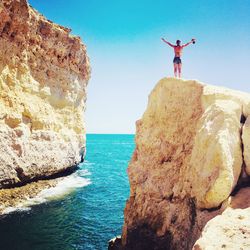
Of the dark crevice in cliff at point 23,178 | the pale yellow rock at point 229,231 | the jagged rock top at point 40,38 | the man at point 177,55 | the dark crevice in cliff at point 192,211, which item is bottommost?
the dark crevice in cliff at point 23,178

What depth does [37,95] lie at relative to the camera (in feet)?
112

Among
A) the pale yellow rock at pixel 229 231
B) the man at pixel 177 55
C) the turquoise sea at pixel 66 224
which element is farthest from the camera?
the turquoise sea at pixel 66 224

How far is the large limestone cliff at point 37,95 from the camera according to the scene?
88.5 feet

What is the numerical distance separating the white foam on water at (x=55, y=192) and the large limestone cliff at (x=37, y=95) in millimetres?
2055

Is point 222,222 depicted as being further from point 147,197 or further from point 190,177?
point 147,197

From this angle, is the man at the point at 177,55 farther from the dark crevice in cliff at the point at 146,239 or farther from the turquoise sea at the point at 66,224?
the turquoise sea at the point at 66,224

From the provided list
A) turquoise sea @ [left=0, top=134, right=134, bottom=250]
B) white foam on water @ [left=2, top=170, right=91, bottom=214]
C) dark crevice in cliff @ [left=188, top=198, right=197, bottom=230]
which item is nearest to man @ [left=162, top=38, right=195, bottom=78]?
dark crevice in cliff @ [left=188, top=198, right=197, bottom=230]

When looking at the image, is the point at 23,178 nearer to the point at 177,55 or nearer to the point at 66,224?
the point at 66,224

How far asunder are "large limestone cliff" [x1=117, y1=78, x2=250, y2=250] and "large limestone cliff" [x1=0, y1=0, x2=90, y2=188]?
16750 mm

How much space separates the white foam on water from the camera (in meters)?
23.7

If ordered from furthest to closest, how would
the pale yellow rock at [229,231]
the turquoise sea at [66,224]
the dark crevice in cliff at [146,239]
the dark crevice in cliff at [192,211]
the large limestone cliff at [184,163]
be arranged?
the turquoise sea at [66,224] → the dark crevice in cliff at [146,239] → the dark crevice in cliff at [192,211] → the large limestone cliff at [184,163] → the pale yellow rock at [229,231]

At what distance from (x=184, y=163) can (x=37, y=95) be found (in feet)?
86.4

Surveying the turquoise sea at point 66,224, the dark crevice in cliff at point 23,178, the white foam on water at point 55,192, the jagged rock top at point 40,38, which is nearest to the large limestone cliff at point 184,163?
the turquoise sea at point 66,224

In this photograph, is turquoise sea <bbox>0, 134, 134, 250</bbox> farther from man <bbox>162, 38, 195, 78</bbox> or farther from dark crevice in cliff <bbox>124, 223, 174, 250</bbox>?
man <bbox>162, 38, 195, 78</bbox>
